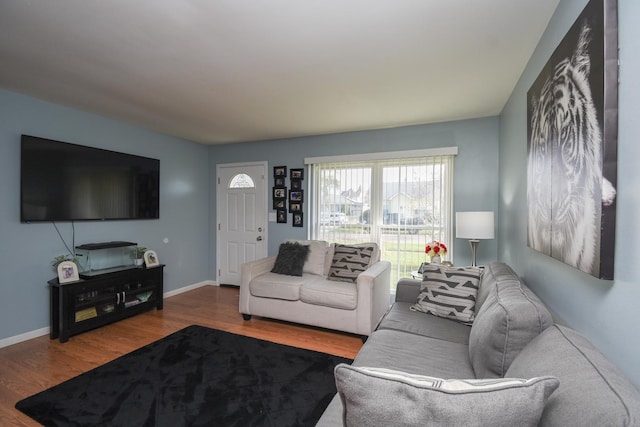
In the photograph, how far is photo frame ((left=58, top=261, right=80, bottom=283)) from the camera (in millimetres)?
2887

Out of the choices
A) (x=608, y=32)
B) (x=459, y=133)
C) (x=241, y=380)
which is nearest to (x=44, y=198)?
(x=241, y=380)

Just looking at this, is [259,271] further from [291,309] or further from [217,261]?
[217,261]

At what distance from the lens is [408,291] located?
2621 millimetres

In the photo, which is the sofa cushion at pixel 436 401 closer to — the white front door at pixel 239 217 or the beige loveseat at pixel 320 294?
the beige loveseat at pixel 320 294

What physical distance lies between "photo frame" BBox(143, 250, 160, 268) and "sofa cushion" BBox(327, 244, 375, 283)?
2258 millimetres

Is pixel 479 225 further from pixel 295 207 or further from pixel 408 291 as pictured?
pixel 295 207

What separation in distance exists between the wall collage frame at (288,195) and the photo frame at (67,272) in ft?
8.05

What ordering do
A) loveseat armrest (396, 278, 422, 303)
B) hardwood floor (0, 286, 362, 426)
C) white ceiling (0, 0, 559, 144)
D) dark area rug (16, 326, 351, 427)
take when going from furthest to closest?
loveseat armrest (396, 278, 422, 303), hardwood floor (0, 286, 362, 426), dark area rug (16, 326, 351, 427), white ceiling (0, 0, 559, 144)

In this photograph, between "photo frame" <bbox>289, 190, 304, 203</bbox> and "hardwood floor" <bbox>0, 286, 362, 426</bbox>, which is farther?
"photo frame" <bbox>289, 190, 304, 203</bbox>

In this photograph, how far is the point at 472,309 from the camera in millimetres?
2129

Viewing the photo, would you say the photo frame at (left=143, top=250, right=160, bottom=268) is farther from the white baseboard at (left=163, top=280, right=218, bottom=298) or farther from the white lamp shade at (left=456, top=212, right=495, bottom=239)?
the white lamp shade at (left=456, top=212, right=495, bottom=239)

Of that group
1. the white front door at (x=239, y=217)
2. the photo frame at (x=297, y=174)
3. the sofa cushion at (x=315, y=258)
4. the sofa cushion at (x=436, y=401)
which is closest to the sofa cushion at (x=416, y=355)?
the sofa cushion at (x=436, y=401)

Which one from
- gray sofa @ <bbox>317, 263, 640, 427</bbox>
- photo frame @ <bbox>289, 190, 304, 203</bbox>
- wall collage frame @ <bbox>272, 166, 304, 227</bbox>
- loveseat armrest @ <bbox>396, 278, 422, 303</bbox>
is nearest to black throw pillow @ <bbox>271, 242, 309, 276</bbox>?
wall collage frame @ <bbox>272, 166, 304, 227</bbox>

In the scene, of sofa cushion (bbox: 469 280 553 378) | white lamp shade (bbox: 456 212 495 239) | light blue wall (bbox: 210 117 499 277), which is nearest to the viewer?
sofa cushion (bbox: 469 280 553 378)
